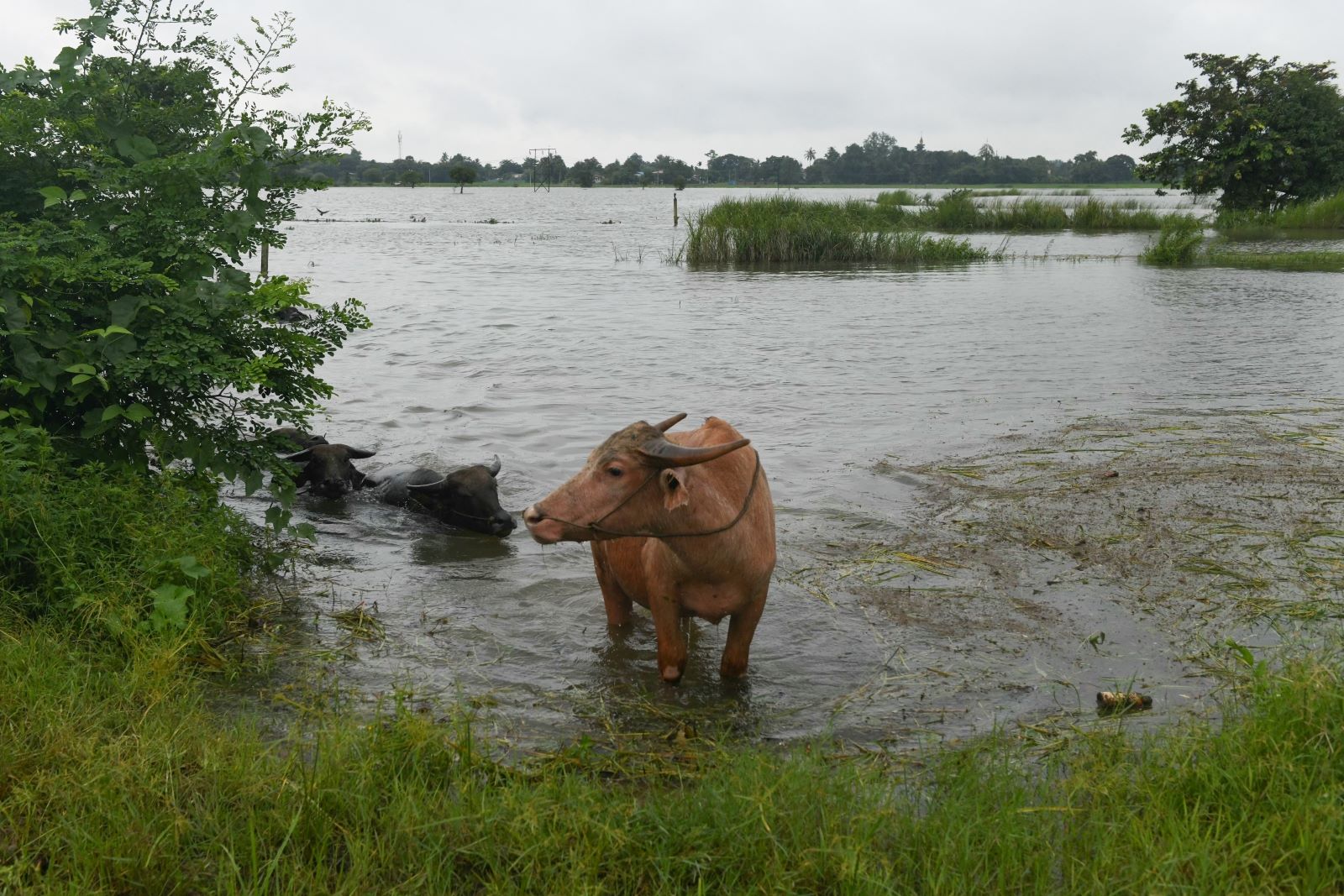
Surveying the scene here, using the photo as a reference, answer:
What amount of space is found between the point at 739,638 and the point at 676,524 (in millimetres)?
814

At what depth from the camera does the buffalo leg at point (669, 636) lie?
178 inches

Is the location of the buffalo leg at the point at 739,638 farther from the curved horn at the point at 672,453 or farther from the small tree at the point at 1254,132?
the small tree at the point at 1254,132

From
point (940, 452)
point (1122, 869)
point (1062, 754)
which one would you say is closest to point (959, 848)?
point (1122, 869)

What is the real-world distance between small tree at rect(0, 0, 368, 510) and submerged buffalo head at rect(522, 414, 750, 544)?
7.27ft

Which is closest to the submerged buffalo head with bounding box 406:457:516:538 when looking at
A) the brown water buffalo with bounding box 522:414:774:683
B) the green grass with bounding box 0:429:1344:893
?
the brown water buffalo with bounding box 522:414:774:683

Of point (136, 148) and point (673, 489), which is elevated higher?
point (136, 148)

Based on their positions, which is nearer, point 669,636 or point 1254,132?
point 669,636

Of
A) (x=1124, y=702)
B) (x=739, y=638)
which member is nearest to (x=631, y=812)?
(x=739, y=638)

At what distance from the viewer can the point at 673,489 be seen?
13.3ft

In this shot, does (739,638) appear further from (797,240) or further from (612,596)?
(797,240)

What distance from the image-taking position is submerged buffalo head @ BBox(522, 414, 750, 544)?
4.01 meters

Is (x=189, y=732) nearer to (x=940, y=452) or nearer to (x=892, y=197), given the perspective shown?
(x=940, y=452)

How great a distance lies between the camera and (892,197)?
156ft

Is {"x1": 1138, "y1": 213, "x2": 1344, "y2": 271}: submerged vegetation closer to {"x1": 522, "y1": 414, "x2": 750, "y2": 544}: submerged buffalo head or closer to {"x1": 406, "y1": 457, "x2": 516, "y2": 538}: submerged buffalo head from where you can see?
{"x1": 406, "y1": 457, "x2": 516, "y2": 538}: submerged buffalo head
